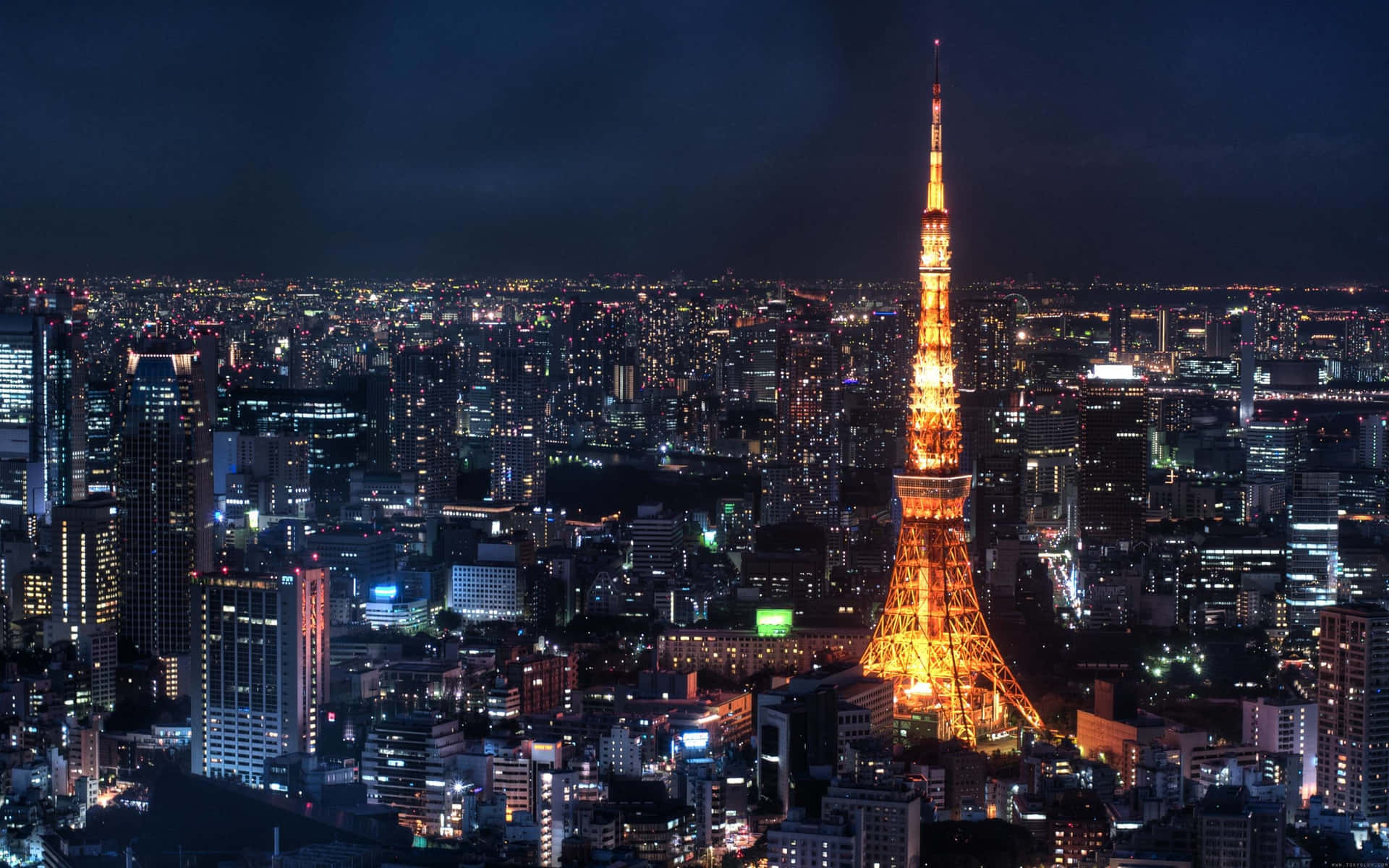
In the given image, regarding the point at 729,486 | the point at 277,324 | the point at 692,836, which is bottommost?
the point at 692,836

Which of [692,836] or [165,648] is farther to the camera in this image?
[165,648]

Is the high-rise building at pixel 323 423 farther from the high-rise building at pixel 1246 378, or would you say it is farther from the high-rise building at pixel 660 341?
the high-rise building at pixel 1246 378

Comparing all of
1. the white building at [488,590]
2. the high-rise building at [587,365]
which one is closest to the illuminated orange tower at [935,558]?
the white building at [488,590]

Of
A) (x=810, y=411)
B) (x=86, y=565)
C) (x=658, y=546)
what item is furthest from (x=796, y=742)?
(x=810, y=411)

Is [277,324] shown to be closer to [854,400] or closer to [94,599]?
[94,599]

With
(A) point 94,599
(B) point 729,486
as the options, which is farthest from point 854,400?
(A) point 94,599

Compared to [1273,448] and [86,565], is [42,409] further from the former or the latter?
[1273,448]
